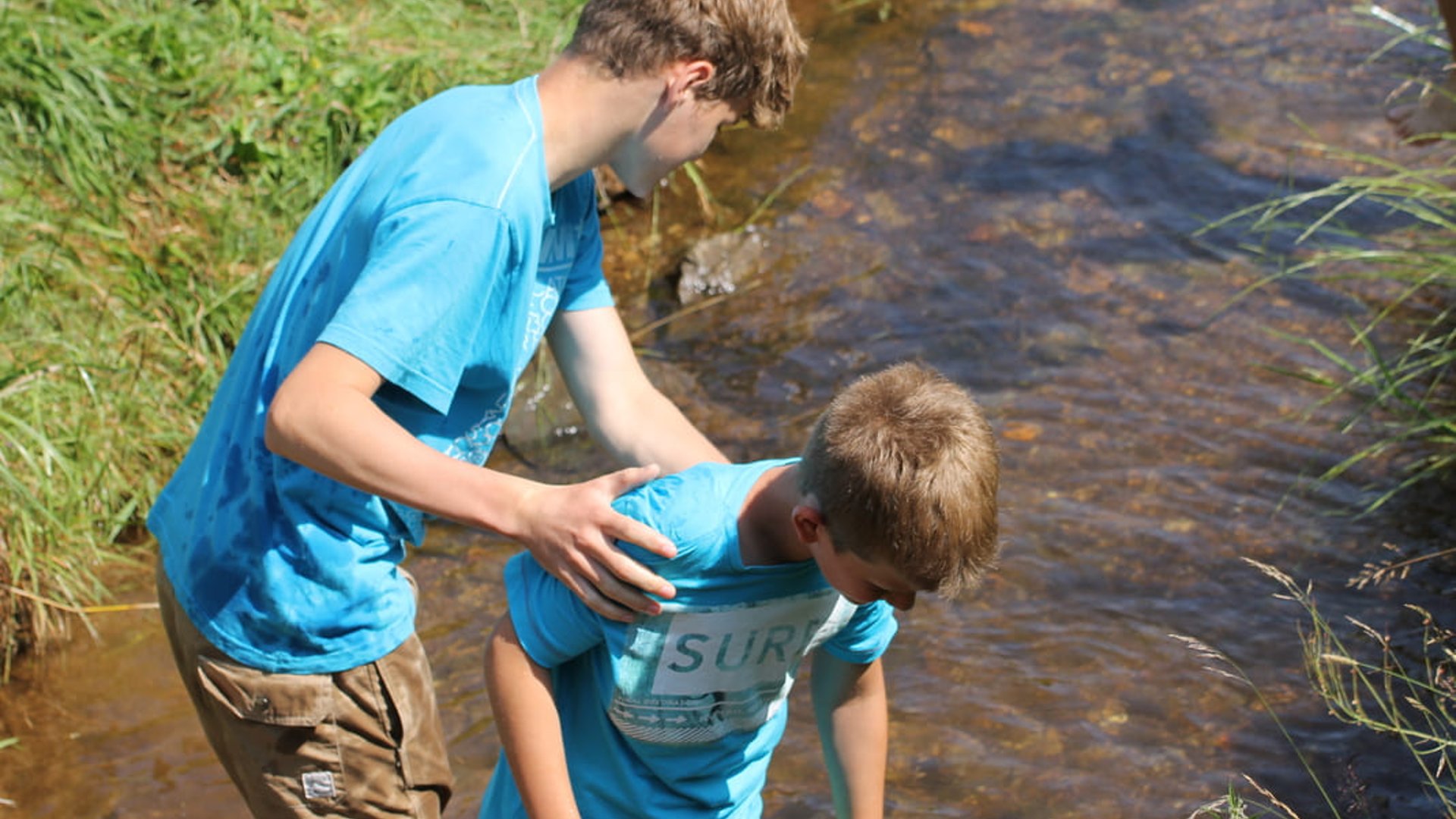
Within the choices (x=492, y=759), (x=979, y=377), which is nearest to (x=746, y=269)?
(x=979, y=377)

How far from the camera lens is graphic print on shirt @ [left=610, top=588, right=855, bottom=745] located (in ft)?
6.86

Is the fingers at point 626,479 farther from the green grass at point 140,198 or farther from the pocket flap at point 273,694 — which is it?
the green grass at point 140,198

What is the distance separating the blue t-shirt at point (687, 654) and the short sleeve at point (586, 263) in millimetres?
574

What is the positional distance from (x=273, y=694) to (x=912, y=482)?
107 centimetres

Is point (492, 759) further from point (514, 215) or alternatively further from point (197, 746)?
point (514, 215)

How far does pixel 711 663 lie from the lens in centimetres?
213

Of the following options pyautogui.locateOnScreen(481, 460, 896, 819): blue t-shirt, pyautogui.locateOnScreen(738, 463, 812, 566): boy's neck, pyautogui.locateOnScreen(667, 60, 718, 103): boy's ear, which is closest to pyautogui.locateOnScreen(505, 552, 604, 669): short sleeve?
pyautogui.locateOnScreen(481, 460, 896, 819): blue t-shirt

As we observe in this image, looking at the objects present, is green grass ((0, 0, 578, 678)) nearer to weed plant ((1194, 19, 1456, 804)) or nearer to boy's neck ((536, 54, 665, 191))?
boy's neck ((536, 54, 665, 191))

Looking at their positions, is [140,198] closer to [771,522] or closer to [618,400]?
[618,400]

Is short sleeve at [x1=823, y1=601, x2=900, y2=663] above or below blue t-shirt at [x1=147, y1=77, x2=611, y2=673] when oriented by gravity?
below

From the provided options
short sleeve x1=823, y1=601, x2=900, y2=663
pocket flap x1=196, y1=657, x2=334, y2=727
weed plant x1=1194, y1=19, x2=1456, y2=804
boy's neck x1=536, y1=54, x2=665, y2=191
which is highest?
boy's neck x1=536, y1=54, x2=665, y2=191

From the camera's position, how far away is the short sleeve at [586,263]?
8.22 ft

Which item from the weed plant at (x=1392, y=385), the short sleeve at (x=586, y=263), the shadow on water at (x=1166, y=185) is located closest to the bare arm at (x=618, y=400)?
the short sleeve at (x=586, y=263)

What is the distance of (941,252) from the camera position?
6012mm
